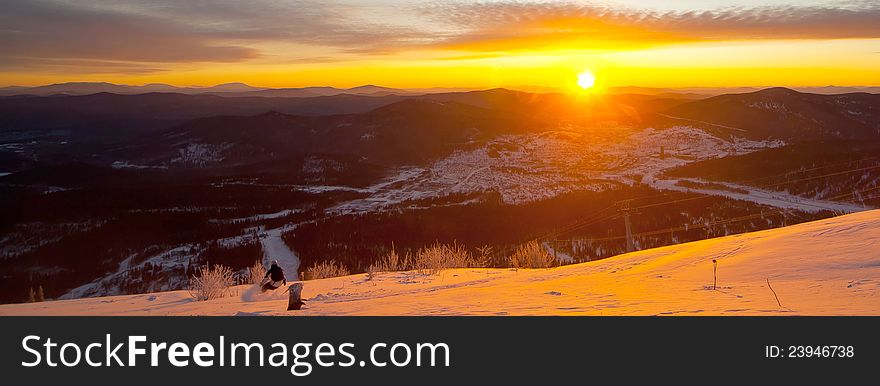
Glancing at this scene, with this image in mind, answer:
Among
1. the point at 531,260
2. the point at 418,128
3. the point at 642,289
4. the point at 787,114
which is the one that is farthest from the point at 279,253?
the point at 787,114

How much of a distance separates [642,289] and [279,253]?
4055cm

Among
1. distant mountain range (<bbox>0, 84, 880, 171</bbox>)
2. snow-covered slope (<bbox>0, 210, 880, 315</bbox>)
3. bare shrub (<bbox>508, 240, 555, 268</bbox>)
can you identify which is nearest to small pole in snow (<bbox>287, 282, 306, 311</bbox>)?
snow-covered slope (<bbox>0, 210, 880, 315</bbox>)

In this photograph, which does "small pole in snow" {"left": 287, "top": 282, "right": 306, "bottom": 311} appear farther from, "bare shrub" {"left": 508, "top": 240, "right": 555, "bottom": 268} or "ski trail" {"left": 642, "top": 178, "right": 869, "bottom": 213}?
"ski trail" {"left": 642, "top": 178, "right": 869, "bottom": 213}

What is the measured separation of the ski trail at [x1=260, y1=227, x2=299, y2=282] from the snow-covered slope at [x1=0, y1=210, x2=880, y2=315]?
88.2ft

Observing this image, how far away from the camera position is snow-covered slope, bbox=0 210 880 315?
7312 mm

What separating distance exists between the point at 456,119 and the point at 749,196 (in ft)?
300

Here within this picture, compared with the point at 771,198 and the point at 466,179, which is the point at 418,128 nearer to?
the point at 466,179

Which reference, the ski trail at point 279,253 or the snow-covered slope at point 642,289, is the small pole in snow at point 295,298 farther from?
the ski trail at point 279,253

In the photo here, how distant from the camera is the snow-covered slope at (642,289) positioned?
7.31 metres

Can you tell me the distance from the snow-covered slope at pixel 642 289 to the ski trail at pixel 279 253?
26.9 metres

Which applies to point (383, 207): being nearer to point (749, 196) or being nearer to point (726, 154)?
point (749, 196)

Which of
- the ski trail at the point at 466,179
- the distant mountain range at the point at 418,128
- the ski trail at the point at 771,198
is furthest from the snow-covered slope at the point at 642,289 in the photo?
the distant mountain range at the point at 418,128

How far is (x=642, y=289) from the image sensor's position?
359 inches

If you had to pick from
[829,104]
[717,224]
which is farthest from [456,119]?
[717,224]
